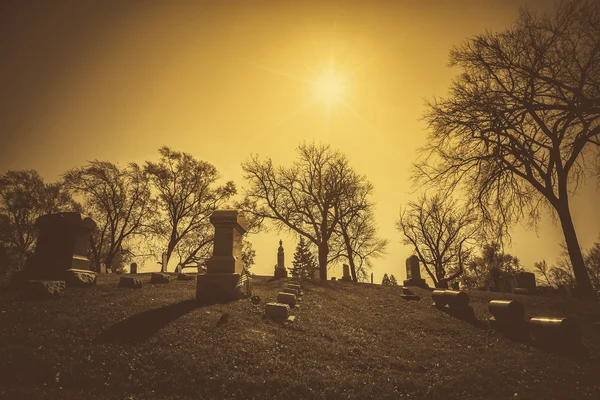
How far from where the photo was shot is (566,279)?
49.0 m

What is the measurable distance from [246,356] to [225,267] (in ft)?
15.4

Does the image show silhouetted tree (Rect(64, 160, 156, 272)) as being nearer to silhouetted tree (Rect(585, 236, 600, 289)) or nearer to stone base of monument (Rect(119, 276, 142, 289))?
stone base of monument (Rect(119, 276, 142, 289))

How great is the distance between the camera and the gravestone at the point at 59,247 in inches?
430

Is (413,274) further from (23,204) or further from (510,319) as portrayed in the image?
(23,204)

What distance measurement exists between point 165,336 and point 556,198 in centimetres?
1693

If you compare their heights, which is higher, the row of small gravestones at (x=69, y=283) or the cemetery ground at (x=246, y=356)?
the row of small gravestones at (x=69, y=283)

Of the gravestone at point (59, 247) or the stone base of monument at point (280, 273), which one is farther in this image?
the stone base of monument at point (280, 273)

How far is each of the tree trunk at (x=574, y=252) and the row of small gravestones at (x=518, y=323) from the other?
624 centimetres

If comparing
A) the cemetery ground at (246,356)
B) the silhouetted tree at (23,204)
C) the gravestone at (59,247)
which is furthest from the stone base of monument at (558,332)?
the silhouetted tree at (23,204)

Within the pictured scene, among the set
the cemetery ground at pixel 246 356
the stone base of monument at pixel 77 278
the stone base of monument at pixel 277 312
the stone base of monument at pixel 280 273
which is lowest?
the cemetery ground at pixel 246 356

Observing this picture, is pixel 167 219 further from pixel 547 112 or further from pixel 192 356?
Answer: pixel 547 112

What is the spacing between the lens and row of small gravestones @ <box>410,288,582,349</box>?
26.9ft

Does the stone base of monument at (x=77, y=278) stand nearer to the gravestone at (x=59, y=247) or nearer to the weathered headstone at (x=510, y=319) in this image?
the gravestone at (x=59, y=247)

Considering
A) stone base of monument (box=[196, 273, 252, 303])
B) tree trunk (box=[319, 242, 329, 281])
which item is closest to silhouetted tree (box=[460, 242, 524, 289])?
tree trunk (box=[319, 242, 329, 281])
